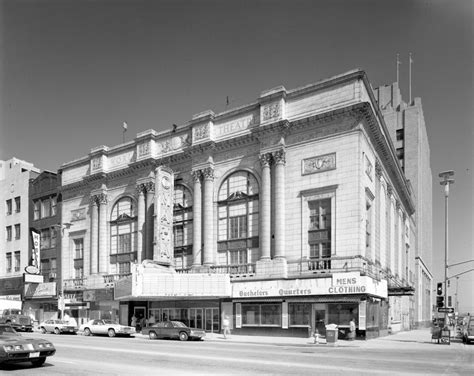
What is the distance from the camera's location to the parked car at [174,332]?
32469 millimetres

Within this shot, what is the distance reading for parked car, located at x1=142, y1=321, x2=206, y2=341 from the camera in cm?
3247

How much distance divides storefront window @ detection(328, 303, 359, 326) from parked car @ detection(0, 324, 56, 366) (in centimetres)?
2421

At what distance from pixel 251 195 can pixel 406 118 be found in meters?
55.1

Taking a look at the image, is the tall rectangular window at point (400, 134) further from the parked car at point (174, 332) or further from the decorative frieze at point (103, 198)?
the parked car at point (174, 332)

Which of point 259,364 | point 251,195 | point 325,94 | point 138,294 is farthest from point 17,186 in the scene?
point 259,364

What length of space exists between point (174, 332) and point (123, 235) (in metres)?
21.1

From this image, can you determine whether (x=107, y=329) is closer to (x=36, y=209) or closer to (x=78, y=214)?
(x=78, y=214)

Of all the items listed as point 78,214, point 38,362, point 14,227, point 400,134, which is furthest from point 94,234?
point 400,134

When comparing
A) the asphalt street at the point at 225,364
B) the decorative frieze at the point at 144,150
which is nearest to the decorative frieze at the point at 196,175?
the decorative frieze at the point at 144,150

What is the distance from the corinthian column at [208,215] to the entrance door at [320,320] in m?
10.9

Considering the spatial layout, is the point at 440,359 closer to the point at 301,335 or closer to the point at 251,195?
the point at 301,335

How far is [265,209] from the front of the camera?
41.1 m

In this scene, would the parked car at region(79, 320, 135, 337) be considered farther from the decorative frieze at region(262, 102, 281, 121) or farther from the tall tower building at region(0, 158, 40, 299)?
the tall tower building at region(0, 158, 40, 299)

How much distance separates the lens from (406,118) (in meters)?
88.4
